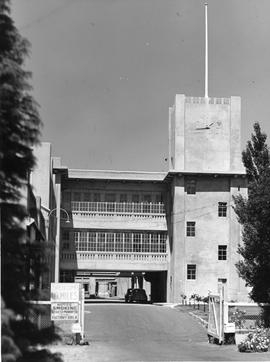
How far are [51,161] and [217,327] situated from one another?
3611 centimetres

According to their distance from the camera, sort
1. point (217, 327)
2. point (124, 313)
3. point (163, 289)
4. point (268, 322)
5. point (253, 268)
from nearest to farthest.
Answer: point (217, 327) → point (268, 322) → point (253, 268) → point (124, 313) → point (163, 289)

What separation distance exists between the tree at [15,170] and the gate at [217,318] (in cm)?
1706

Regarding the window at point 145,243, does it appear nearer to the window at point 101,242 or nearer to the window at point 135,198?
the window at point 135,198

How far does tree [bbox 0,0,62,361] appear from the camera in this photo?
26.6ft

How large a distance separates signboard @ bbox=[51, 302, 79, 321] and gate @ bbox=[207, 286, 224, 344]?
5342 mm

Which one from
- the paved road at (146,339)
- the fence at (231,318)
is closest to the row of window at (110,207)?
the paved road at (146,339)

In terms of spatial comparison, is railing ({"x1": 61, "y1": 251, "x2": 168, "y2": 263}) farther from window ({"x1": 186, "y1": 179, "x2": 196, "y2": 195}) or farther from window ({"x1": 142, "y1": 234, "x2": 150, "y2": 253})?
window ({"x1": 186, "y1": 179, "x2": 196, "y2": 195})

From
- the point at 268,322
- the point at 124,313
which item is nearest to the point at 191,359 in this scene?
the point at 268,322

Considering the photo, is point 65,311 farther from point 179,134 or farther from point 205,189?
point 205,189

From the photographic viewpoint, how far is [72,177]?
62.6m

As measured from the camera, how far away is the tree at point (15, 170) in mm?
8102

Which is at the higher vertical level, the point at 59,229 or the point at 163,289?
the point at 59,229

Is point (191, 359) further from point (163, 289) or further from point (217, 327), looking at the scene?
point (163, 289)

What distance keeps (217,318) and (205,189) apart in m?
37.0
